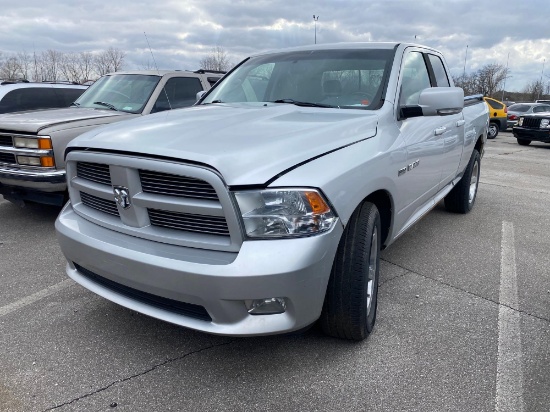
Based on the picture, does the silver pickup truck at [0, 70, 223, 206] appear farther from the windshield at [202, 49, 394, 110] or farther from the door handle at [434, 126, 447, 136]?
the door handle at [434, 126, 447, 136]

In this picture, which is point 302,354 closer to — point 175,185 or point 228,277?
point 228,277

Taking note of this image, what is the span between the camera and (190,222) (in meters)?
2.29

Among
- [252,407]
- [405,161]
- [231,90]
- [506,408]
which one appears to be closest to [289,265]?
[252,407]

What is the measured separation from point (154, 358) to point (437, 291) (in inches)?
85.5

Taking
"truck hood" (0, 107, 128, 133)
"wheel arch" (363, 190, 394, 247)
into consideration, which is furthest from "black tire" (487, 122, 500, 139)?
"wheel arch" (363, 190, 394, 247)

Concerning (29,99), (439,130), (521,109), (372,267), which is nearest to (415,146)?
(439,130)

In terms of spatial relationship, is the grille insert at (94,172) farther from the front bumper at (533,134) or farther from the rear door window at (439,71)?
the front bumper at (533,134)

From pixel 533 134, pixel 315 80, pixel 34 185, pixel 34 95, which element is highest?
pixel 315 80

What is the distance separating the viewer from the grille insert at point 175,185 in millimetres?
2197

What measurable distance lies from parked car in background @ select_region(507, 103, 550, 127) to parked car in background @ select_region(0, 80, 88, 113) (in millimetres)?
19873

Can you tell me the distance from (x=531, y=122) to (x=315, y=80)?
16327mm

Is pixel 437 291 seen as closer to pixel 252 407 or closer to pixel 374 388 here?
pixel 374 388

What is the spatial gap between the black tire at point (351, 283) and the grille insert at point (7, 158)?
4146 mm

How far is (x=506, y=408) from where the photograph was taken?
2.26m
